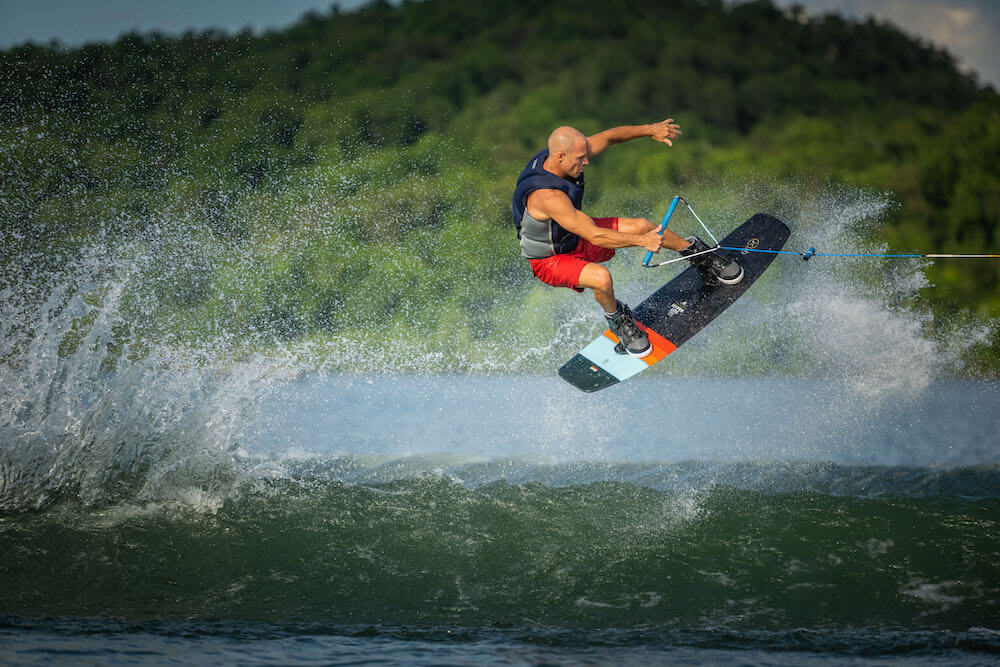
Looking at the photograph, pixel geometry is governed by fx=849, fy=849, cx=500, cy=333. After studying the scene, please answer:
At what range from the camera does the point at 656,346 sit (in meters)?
6.92

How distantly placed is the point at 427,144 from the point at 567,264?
124 feet

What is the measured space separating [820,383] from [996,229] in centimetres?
1867

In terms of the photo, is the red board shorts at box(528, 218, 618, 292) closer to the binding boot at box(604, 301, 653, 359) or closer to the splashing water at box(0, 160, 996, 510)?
the binding boot at box(604, 301, 653, 359)

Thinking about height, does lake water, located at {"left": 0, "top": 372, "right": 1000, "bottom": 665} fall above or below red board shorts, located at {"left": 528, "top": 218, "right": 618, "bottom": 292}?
below

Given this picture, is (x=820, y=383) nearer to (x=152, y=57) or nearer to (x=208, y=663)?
(x=208, y=663)

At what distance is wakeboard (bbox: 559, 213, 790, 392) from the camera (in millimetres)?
6961

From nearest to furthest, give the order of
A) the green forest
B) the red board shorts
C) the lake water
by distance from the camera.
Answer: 1. the lake water
2. the red board shorts
3. the green forest

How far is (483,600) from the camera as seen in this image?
530cm

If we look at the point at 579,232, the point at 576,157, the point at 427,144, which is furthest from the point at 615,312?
the point at 427,144

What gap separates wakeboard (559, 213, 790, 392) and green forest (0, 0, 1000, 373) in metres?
23.3

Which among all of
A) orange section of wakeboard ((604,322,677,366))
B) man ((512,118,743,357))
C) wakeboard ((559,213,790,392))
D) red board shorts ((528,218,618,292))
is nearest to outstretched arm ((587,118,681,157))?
man ((512,118,743,357))

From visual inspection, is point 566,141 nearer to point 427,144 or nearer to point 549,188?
point 549,188

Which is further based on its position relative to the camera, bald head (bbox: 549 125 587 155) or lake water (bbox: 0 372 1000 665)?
bald head (bbox: 549 125 587 155)

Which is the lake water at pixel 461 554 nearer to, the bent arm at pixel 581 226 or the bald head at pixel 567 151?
the bent arm at pixel 581 226
